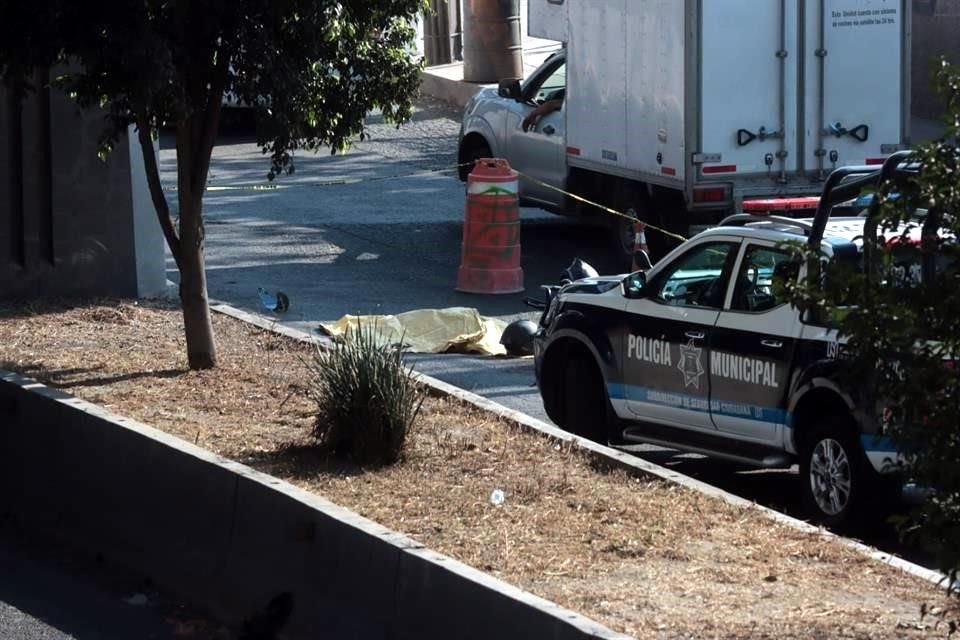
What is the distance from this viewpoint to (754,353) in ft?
Result: 30.2

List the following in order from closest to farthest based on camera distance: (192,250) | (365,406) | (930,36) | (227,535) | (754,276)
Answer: (227,535)
(365,406)
(754,276)
(192,250)
(930,36)

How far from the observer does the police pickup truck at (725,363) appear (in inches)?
342

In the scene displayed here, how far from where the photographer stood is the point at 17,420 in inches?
380

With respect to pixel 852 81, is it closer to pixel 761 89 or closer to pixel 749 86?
pixel 761 89

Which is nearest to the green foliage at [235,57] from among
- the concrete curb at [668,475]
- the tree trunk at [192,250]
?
the tree trunk at [192,250]

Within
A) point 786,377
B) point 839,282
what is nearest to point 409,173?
point 786,377

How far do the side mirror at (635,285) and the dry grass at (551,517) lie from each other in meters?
1.25

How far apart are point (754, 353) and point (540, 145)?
9265 mm

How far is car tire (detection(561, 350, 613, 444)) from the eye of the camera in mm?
10586

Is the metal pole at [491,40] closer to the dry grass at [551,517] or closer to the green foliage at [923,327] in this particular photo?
the dry grass at [551,517]

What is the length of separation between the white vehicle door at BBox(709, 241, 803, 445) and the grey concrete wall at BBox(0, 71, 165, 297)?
631 centimetres

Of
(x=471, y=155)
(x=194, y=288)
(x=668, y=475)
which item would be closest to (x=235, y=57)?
(x=194, y=288)

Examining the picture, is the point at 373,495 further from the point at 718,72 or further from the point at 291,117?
the point at 718,72

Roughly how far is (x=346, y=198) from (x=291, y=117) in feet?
34.6
